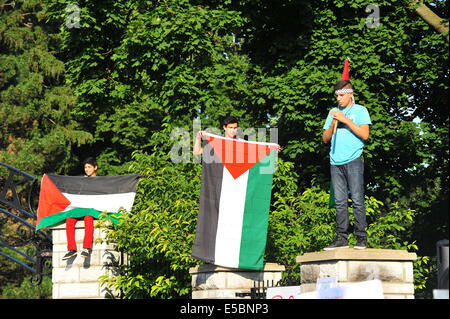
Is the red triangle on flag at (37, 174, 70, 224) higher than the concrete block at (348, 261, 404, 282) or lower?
higher

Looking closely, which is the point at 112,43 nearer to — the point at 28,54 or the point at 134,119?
the point at 134,119

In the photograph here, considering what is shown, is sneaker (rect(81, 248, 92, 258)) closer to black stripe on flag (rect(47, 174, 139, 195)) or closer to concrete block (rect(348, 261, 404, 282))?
black stripe on flag (rect(47, 174, 139, 195))

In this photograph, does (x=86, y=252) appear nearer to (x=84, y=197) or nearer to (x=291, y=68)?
(x=84, y=197)

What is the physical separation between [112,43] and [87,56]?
1.31 metres

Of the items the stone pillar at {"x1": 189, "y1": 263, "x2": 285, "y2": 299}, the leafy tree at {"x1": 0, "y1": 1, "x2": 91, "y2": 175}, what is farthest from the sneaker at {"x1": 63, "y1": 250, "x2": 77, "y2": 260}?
the leafy tree at {"x1": 0, "y1": 1, "x2": 91, "y2": 175}

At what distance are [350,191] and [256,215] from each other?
1.71m

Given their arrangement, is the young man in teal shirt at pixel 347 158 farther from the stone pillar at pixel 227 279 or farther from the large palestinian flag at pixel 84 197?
the large palestinian flag at pixel 84 197

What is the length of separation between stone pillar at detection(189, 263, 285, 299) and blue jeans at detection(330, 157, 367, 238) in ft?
5.56

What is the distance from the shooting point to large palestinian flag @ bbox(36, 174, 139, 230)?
15695 millimetres

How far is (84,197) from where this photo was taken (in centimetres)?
1592

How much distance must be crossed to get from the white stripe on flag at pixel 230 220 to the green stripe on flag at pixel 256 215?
0.07 metres

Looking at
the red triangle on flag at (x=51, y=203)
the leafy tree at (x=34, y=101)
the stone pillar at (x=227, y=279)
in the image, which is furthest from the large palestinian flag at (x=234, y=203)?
the leafy tree at (x=34, y=101)

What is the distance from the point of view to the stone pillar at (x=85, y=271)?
15.4m

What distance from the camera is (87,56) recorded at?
70.5ft
